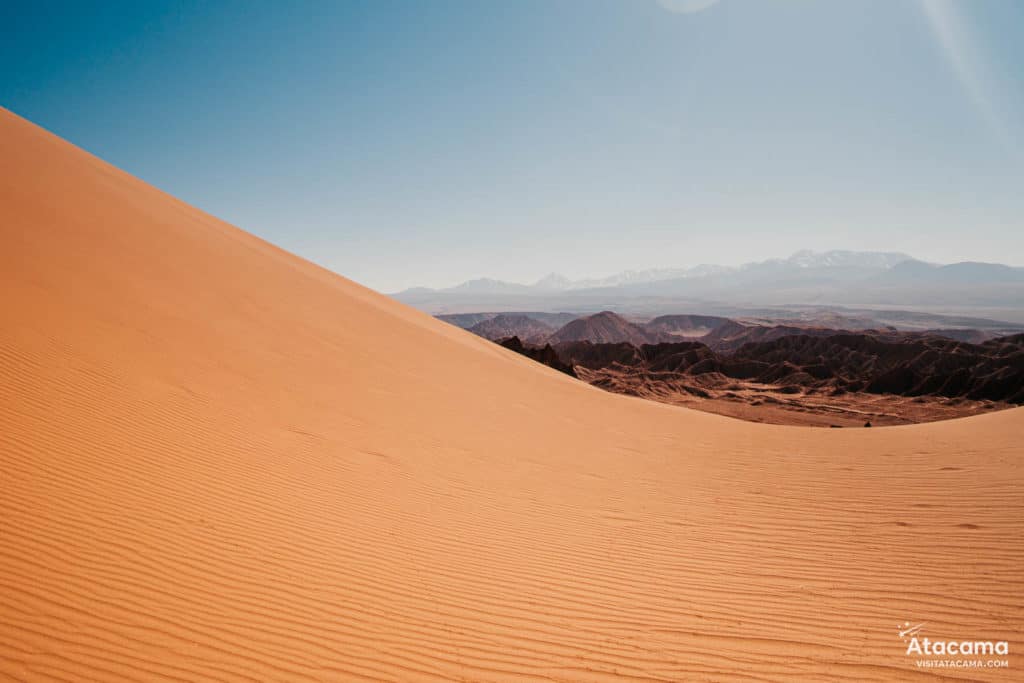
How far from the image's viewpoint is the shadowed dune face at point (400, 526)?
274 cm

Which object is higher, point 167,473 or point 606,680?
point 167,473

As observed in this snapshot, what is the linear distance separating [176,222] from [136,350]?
10.5 m

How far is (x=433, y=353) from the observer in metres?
12.4

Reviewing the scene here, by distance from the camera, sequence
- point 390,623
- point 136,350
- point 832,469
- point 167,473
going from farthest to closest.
Result: 1. point 832,469
2. point 136,350
3. point 167,473
4. point 390,623

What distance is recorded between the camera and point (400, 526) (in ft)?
13.8

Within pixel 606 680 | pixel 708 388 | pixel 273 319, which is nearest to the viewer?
pixel 606 680

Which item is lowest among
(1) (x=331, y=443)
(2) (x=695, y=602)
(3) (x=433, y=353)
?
(2) (x=695, y=602)

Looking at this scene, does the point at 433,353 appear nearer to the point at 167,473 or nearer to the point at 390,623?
the point at 167,473

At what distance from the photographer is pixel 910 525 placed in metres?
4.61

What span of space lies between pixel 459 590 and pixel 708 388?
43.6 meters

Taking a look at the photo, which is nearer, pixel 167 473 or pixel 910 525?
pixel 167 473

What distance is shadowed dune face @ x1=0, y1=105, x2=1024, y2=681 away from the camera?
2.74 m

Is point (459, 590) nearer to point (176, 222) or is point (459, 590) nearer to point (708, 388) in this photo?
point (176, 222)

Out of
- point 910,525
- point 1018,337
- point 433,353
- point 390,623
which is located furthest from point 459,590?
point 1018,337
